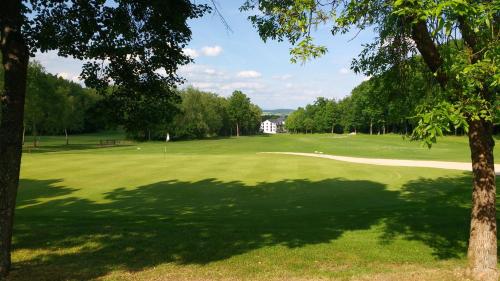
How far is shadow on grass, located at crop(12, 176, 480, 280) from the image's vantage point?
9016mm

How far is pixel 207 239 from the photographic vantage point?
10.6 meters

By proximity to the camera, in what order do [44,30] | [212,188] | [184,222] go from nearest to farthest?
[44,30], [184,222], [212,188]

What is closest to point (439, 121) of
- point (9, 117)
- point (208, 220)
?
point (9, 117)

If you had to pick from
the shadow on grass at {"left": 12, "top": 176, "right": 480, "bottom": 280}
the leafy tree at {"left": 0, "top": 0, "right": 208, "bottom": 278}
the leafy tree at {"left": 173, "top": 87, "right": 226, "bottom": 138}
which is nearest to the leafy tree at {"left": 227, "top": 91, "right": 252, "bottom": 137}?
the leafy tree at {"left": 173, "top": 87, "right": 226, "bottom": 138}

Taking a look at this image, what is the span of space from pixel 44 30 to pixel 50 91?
182ft

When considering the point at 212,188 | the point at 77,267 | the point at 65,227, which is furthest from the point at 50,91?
the point at 77,267

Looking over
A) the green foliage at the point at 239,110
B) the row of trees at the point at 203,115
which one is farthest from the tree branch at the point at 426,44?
the green foliage at the point at 239,110

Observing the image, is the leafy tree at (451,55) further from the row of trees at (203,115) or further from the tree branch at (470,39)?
the row of trees at (203,115)

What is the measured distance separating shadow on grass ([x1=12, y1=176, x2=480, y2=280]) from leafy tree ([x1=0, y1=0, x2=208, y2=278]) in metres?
2.05

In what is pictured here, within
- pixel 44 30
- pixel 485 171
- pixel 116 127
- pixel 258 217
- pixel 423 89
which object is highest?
pixel 44 30

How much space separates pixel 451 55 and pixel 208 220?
364 inches

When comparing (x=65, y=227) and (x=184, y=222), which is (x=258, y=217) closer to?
(x=184, y=222)

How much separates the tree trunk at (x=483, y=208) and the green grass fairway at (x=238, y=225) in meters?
0.46

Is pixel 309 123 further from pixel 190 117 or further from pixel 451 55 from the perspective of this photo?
pixel 451 55
